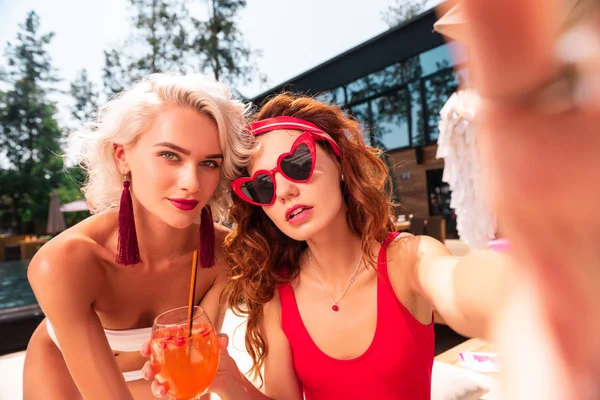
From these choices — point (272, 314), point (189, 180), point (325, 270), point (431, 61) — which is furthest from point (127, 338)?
point (431, 61)

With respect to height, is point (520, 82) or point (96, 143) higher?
point (96, 143)

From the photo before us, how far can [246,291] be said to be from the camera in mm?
1703

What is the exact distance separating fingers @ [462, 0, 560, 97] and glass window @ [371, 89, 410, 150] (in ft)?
39.8

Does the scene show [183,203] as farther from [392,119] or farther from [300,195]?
[392,119]

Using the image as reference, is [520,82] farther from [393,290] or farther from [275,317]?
[275,317]

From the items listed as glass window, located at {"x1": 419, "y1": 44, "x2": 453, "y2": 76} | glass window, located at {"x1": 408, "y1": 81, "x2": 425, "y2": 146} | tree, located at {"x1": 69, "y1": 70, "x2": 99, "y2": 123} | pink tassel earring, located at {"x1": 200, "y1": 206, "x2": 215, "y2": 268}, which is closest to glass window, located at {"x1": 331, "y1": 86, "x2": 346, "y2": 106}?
glass window, located at {"x1": 408, "y1": 81, "x2": 425, "y2": 146}

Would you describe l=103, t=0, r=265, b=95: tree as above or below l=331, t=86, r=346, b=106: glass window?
above

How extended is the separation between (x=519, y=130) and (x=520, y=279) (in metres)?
0.15

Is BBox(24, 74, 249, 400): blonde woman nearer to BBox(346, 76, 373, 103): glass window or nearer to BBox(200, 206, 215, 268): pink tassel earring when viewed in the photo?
BBox(200, 206, 215, 268): pink tassel earring

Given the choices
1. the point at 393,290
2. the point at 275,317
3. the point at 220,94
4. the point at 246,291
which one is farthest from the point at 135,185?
the point at 393,290

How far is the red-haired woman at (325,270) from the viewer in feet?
5.08

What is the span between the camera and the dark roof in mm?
10883

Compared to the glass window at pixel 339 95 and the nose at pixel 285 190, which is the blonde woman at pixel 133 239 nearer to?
the nose at pixel 285 190

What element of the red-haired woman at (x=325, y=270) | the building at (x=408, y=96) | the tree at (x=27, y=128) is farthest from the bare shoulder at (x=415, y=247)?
the tree at (x=27, y=128)
